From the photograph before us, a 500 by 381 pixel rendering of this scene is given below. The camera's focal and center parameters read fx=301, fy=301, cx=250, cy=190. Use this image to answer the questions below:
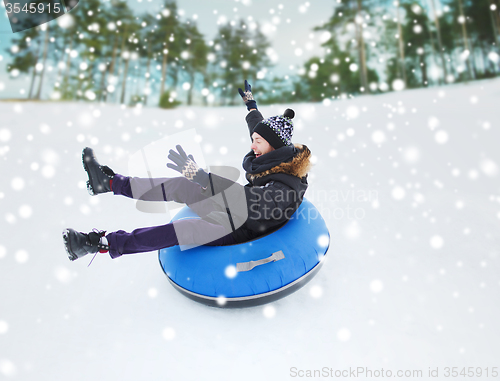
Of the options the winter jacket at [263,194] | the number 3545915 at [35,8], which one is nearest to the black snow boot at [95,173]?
the winter jacket at [263,194]

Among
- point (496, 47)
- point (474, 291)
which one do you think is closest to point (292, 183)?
point (474, 291)

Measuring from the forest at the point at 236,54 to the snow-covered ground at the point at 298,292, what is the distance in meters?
4.61

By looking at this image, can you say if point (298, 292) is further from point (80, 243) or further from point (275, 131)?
point (80, 243)

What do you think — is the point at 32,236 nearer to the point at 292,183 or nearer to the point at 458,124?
the point at 292,183

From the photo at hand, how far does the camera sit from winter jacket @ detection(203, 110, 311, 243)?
5.86ft

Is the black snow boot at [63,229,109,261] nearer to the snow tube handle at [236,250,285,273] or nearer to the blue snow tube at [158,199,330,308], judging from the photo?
the blue snow tube at [158,199,330,308]

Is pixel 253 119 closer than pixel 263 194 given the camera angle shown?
No

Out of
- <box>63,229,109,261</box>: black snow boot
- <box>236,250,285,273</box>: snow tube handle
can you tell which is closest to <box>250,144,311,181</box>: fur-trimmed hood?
<box>236,250,285,273</box>: snow tube handle

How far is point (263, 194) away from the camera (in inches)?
70.2

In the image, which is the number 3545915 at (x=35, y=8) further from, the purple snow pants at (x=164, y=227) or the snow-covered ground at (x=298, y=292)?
the purple snow pants at (x=164, y=227)

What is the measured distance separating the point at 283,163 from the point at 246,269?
71 cm

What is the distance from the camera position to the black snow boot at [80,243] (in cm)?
161

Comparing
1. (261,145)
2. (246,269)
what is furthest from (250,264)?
(261,145)

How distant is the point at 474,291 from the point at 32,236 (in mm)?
3284
